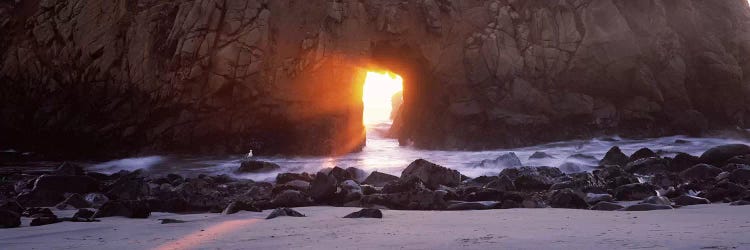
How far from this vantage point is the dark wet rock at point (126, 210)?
565 cm

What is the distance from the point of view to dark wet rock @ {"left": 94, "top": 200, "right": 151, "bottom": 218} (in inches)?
222

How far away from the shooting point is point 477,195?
6.70m

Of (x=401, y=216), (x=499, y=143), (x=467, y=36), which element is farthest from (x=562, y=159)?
(x=401, y=216)

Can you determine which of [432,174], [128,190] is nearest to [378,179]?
[432,174]

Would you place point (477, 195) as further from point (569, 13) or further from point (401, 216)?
point (569, 13)

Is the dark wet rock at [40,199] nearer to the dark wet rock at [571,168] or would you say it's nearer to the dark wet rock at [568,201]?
the dark wet rock at [568,201]

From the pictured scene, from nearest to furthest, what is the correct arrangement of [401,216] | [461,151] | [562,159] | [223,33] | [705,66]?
1. [401,216]
2. [562,159]
3. [223,33]
4. [461,151]
5. [705,66]

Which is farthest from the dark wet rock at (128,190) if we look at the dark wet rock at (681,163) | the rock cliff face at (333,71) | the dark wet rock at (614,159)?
the rock cliff face at (333,71)

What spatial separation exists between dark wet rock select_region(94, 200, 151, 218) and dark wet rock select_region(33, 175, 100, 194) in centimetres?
280

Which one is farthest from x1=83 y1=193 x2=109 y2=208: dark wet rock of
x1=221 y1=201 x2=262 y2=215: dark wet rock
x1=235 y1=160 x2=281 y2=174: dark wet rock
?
x1=235 y1=160 x2=281 y2=174: dark wet rock

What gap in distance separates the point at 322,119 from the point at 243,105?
2508 millimetres

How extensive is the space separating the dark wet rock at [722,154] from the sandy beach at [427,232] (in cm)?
660

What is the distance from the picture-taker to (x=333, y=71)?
18.8 m

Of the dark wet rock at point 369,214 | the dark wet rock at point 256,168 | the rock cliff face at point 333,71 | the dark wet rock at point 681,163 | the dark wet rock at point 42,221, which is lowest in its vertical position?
the dark wet rock at point 256,168
